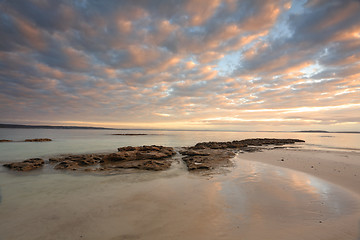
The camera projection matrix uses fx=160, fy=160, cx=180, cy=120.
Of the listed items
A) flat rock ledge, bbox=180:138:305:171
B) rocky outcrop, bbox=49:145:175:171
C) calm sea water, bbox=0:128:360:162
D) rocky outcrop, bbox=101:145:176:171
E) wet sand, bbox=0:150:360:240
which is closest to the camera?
wet sand, bbox=0:150:360:240

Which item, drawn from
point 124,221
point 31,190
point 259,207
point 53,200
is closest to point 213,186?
point 259,207

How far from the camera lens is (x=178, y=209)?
6.50 m

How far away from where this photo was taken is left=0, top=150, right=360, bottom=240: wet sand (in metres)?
4.96

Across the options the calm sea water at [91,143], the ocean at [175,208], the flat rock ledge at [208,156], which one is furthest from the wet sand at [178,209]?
the calm sea water at [91,143]

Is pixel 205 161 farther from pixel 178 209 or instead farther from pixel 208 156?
pixel 178 209

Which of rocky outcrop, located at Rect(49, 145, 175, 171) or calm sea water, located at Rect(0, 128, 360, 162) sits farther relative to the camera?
calm sea water, located at Rect(0, 128, 360, 162)

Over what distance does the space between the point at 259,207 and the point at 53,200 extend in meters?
9.07

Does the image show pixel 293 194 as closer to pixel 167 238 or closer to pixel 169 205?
pixel 169 205

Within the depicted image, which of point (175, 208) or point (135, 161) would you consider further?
point (135, 161)

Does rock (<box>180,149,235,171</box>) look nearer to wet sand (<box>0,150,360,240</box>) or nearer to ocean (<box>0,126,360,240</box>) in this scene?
ocean (<box>0,126,360,240</box>)

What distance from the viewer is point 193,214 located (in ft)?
19.9

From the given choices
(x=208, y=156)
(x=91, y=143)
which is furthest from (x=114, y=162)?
(x=91, y=143)

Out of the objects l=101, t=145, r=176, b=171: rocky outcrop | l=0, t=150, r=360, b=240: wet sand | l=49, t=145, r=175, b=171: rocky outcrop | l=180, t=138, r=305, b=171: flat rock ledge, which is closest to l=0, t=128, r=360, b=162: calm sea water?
l=49, t=145, r=175, b=171: rocky outcrop

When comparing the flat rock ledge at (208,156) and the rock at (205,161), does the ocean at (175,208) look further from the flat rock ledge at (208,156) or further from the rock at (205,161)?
the flat rock ledge at (208,156)
